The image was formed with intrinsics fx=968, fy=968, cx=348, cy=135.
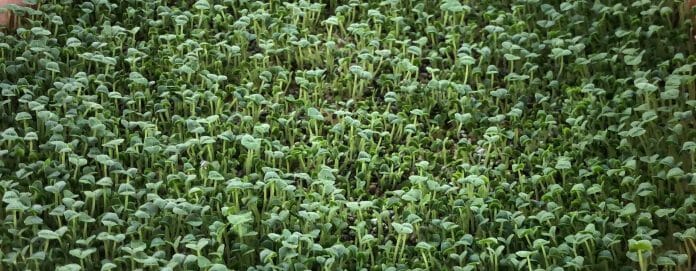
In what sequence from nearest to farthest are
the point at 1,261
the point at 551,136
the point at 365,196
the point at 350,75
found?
the point at 1,261, the point at 365,196, the point at 551,136, the point at 350,75

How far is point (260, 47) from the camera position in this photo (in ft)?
9.75

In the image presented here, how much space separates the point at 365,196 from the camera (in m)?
2.49

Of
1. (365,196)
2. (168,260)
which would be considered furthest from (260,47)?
(168,260)

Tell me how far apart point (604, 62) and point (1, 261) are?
171 centimetres

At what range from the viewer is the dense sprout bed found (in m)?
2.27

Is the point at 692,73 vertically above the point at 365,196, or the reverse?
the point at 692,73

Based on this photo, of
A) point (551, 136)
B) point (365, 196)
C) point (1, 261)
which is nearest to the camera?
point (1, 261)

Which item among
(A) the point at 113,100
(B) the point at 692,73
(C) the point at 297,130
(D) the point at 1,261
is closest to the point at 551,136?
(B) the point at 692,73

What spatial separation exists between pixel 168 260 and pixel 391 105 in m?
0.87

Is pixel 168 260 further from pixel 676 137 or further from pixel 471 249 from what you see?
pixel 676 137

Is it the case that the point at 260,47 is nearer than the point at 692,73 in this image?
No

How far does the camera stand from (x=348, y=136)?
265 cm

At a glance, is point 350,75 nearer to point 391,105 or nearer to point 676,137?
point 391,105

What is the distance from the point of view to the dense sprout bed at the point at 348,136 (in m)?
2.27
